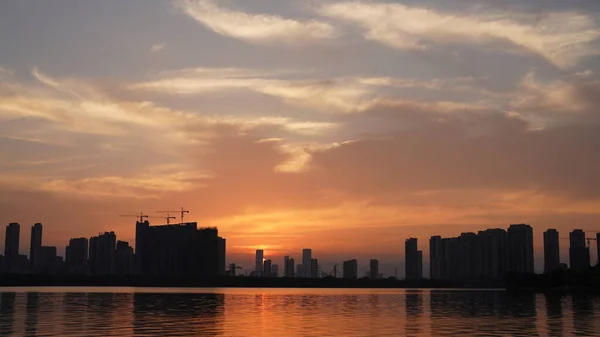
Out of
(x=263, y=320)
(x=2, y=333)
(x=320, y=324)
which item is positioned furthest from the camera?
(x=263, y=320)

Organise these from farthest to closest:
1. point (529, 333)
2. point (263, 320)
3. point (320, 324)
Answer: point (263, 320), point (320, 324), point (529, 333)

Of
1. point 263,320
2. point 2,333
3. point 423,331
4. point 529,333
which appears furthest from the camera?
point 263,320

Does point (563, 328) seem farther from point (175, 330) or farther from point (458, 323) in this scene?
point (175, 330)

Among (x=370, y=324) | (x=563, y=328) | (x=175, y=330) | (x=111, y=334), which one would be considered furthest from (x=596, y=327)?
(x=111, y=334)

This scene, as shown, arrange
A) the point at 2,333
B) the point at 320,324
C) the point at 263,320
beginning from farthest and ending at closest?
the point at 263,320, the point at 320,324, the point at 2,333

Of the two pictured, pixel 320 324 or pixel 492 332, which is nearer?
pixel 492 332

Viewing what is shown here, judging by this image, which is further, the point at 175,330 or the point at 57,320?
the point at 57,320

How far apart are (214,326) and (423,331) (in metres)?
19.5

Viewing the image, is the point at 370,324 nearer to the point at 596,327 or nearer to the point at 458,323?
the point at 458,323

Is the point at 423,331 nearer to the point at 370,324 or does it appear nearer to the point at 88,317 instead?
the point at 370,324

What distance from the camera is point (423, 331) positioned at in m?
61.7

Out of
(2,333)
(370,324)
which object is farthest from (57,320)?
→ (370,324)

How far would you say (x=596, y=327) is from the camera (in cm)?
6438

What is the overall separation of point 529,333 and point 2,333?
43188 millimetres
